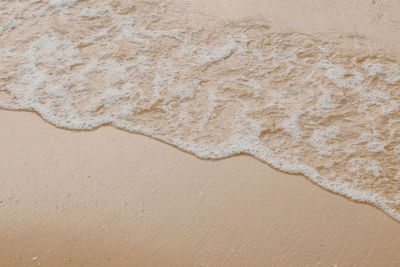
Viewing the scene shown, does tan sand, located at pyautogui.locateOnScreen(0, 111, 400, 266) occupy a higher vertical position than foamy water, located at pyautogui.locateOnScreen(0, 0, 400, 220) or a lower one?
lower

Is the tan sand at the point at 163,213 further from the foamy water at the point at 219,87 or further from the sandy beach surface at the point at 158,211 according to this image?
the foamy water at the point at 219,87

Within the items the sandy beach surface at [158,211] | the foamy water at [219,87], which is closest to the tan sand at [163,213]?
the sandy beach surface at [158,211]

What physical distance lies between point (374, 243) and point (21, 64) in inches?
126

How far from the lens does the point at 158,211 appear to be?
2434mm

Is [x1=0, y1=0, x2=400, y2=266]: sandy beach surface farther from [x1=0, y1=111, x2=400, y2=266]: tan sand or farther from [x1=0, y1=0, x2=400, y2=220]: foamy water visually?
[x1=0, y1=0, x2=400, y2=220]: foamy water

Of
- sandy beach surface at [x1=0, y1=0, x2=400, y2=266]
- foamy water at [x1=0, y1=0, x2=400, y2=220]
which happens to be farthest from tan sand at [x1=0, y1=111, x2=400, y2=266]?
foamy water at [x1=0, y1=0, x2=400, y2=220]

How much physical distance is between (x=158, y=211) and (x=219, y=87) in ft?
4.23

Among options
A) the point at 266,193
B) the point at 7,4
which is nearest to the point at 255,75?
the point at 266,193

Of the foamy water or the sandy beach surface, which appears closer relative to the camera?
the sandy beach surface

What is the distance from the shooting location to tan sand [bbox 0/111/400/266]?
87.4 inches

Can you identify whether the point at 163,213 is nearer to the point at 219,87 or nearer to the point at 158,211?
the point at 158,211

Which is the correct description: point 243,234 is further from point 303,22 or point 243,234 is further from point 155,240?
point 303,22

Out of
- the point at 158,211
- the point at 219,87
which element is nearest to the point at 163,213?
the point at 158,211

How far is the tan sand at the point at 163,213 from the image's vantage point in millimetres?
2219
